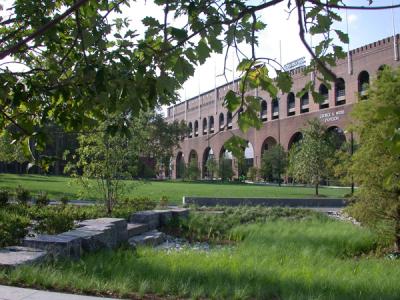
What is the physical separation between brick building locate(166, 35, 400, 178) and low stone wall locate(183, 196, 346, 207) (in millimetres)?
7364

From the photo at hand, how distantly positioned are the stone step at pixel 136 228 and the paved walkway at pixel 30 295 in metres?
5.91

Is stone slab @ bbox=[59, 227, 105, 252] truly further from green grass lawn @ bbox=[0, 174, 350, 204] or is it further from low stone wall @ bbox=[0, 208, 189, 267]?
green grass lawn @ bbox=[0, 174, 350, 204]

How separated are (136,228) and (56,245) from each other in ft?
15.5

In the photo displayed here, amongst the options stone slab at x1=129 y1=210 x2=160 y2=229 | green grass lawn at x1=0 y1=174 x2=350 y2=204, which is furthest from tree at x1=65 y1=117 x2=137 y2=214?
stone slab at x1=129 y1=210 x2=160 y2=229

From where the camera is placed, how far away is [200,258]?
23.8 feet

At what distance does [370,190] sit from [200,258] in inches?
232

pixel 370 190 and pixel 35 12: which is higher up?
pixel 35 12

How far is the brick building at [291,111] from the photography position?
54750 mm

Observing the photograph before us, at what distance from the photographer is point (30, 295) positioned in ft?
15.9

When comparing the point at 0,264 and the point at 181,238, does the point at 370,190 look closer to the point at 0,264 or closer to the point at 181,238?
the point at 181,238

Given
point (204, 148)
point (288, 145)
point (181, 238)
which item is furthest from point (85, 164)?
point (204, 148)

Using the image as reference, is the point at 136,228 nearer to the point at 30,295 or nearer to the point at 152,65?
the point at 30,295

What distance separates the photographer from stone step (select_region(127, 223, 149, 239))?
11117 mm

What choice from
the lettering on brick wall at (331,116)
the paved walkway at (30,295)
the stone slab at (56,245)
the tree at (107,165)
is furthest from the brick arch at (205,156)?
the paved walkway at (30,295)
